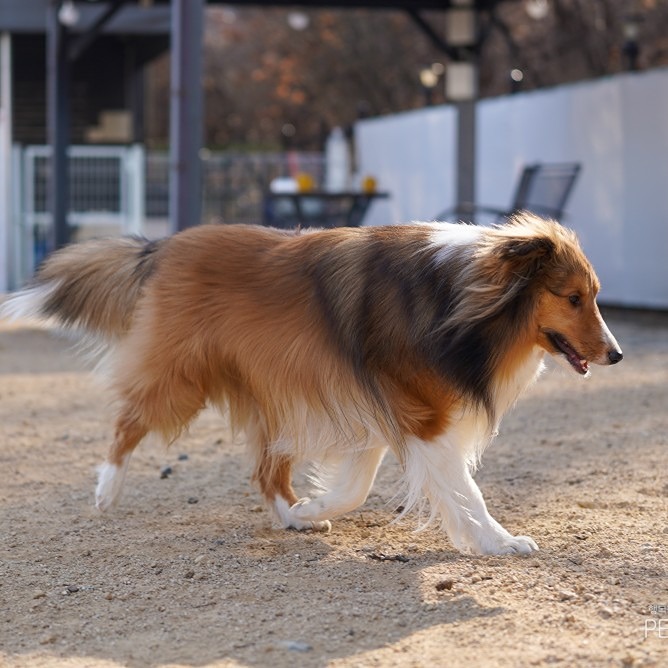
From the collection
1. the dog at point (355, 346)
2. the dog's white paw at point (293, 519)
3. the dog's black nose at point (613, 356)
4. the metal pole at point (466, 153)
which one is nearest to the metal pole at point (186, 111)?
the metal pole at point (466, 153)

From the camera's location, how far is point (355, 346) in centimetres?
466

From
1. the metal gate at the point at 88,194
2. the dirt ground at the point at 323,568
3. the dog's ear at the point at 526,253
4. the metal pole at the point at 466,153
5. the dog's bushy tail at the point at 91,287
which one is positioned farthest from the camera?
the metal gate at the point at 88,194

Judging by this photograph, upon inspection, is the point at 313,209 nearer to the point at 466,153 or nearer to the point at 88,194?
the point at 466,153

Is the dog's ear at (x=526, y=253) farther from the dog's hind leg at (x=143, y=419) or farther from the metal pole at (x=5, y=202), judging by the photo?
the metal pole at (x=5, y=202)

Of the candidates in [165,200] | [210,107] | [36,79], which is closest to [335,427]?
[165,200]

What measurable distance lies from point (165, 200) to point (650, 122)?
7181 millimetres

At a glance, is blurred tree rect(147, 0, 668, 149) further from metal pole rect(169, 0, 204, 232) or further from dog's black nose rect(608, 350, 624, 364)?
dog's black nose rect(608, 350, 624, 364)

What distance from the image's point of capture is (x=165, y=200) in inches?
676

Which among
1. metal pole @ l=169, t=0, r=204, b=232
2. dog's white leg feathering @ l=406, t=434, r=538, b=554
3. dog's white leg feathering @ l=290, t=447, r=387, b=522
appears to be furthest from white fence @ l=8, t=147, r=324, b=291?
dog's white leg feathering @ l=406, t=434, r=538, b=554

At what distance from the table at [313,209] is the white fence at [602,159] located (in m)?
1.79

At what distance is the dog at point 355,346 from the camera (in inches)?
179

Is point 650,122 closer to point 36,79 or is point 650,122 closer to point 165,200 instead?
point 165,200

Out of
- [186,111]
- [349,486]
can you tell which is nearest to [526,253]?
[349,486]

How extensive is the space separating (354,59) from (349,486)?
25.2 metres
